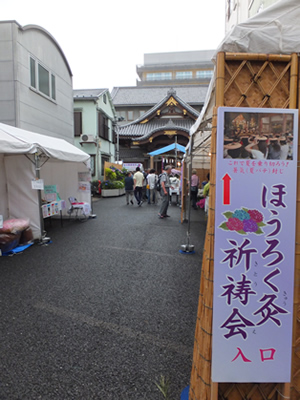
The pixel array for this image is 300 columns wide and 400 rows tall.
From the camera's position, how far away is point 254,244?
1729 millimetres

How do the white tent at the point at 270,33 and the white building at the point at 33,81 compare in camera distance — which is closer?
the white tent at the point at 270,33

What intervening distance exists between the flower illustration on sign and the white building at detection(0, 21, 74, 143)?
391 inches

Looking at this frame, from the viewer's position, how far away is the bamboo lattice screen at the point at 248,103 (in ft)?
5.78

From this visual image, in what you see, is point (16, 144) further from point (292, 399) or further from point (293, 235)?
point (292, 399)

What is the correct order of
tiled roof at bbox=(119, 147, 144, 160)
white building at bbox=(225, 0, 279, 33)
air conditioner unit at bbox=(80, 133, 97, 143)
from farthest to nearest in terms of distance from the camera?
tiled roof at bbox=(119, 147, 144, 160) < air conditioner unit at bbox=(80, 133, 97, 143) < white building at bbox=(225, 0, 279, 33)

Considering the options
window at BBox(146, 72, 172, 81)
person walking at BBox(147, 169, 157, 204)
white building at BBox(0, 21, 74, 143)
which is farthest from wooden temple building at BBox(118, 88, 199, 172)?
window at BBox(146, 72, 172, 81)

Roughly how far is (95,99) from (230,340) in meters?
18.8

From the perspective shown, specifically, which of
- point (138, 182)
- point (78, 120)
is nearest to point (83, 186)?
point (138, 182)

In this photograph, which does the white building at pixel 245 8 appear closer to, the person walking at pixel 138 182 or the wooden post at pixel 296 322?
the person walking at pixel 138 182

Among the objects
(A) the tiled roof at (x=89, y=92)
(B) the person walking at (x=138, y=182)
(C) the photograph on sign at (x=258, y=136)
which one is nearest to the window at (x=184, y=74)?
(A) the tiled roof at (x=89, y=92)

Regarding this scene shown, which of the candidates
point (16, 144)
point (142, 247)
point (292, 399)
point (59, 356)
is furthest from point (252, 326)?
point (16, 144)

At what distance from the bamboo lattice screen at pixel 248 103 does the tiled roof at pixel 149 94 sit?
27541 mm

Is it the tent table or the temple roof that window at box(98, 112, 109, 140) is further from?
the tent table

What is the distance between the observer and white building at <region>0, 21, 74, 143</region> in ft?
31.7
